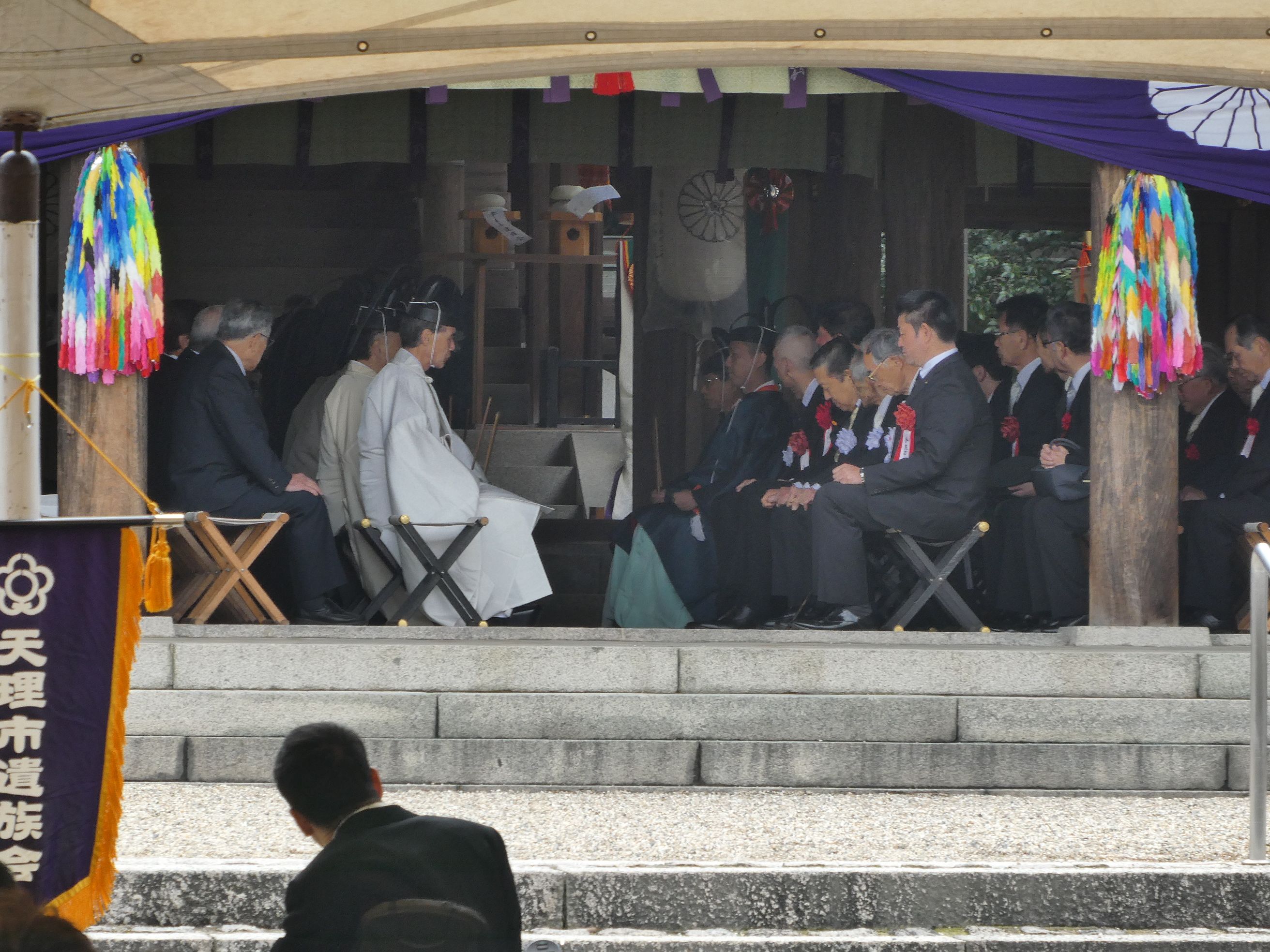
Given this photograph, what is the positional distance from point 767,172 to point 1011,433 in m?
2.56

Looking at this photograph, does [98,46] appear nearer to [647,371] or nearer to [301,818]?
[301,818]

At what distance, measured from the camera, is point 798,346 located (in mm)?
11039

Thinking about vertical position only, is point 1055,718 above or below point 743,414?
below

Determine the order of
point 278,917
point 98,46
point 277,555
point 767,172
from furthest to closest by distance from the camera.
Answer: point 767,172 → point 277,555 → point 278,917 → point 98,46

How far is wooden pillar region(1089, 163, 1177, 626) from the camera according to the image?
866 cm

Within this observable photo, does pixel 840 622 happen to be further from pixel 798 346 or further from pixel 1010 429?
pixel 798 346

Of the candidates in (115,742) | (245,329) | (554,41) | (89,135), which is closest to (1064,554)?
(245,329)

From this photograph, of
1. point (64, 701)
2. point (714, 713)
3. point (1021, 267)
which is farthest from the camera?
point (1021, 267)

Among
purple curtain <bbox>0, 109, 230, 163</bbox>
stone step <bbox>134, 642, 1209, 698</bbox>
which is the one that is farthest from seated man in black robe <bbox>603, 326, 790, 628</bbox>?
purple curtain <bbox>0, 109, 230, 163</bbox>

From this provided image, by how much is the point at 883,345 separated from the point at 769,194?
178cm

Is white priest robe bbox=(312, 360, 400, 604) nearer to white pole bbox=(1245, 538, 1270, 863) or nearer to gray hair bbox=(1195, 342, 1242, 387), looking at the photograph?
gray hair bbox=(1195, 342, 1242, 387)

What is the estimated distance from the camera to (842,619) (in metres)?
9.68

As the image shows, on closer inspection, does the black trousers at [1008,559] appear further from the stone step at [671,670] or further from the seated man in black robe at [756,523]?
the stone step at [671,670]

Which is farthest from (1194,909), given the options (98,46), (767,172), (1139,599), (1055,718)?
(767,172)
